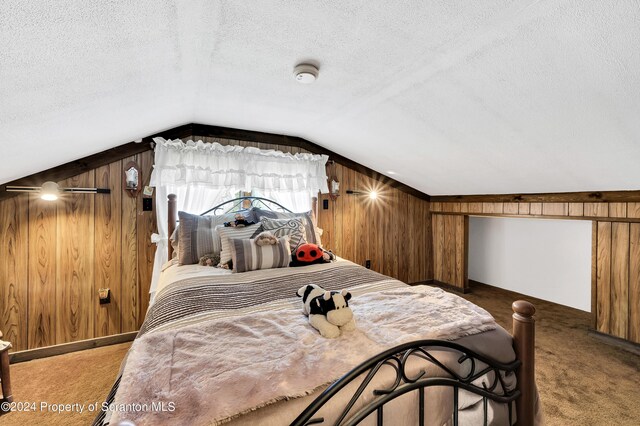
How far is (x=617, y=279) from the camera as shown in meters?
2.58

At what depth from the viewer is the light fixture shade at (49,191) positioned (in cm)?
231

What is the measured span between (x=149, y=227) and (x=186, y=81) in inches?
64.6

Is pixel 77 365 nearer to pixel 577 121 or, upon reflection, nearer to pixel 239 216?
pixel 239 216

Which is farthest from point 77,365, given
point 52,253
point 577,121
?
point 577,121

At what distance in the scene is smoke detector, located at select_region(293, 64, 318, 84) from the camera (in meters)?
1.69

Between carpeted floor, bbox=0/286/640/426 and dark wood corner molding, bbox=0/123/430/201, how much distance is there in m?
1.47

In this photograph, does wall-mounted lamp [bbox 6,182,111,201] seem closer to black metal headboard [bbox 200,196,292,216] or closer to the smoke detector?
black metal headboard [bbox 200,196,292,216]

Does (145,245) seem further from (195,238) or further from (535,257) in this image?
(535,257)

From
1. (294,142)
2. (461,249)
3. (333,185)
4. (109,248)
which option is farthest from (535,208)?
(109,248)

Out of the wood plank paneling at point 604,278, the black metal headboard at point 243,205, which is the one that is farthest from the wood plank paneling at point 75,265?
the wood plank paneling at point 604,278

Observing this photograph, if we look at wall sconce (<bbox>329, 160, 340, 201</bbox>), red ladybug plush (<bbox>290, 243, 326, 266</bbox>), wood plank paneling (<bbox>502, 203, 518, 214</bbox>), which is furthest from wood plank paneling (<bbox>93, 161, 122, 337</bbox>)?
wood plank paneling (<bbox>502, 203, 518, 214</bbox>)

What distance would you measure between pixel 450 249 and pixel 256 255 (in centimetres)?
308

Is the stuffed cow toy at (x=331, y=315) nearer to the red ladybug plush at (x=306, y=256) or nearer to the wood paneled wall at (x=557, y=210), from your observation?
the red ladybug plush at (x=306, y=256)

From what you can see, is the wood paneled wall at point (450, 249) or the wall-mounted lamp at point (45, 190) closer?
the wall-mounted lamp at point (45, 190)
